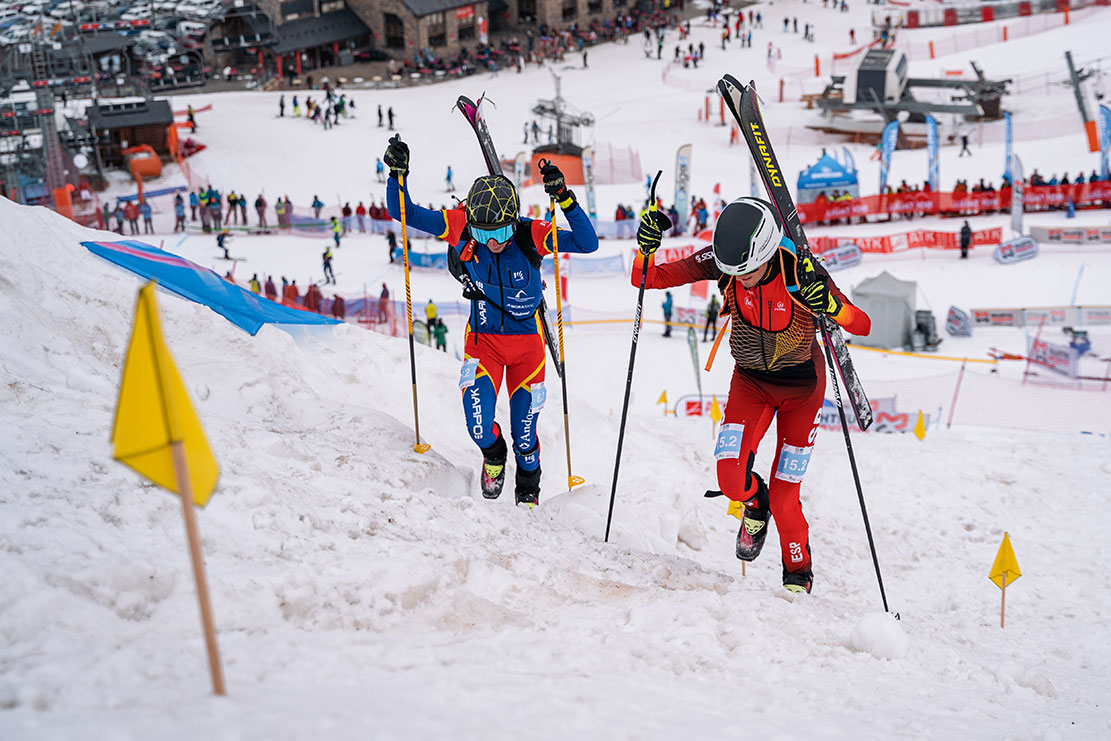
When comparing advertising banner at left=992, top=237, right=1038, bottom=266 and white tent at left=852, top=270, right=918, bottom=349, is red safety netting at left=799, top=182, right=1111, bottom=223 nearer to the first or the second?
advertising banner at left=992, top=237, right=1038, bottom=266

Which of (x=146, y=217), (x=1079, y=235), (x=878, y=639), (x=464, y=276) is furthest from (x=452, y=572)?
(x=146, y=217)

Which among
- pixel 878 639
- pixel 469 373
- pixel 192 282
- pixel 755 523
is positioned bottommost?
pixel 878 639

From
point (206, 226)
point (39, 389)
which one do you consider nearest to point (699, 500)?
point (39, 389)

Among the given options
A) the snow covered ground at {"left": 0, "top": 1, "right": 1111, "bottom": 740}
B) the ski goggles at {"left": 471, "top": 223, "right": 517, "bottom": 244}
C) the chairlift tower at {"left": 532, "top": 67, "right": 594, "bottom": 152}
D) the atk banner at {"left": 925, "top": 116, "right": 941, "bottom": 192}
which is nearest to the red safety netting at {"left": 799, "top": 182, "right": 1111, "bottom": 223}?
the atk banner at {"left": 925, "top": 116, "right": 941, "bottom": 192}

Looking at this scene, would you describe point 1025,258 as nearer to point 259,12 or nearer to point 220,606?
point 220,606

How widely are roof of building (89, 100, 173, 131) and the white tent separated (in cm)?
2820

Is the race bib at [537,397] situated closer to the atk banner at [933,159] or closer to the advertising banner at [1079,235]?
the advertising banner at [1079,235]

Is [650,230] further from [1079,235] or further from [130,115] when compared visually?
[130,115]

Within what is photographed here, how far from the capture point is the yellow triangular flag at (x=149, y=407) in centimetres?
360

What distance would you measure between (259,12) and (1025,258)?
38.9 metres

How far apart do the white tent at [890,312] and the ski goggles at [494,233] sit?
45.9 ft

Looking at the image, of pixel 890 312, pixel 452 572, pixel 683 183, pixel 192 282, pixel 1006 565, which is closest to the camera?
pixel 452 572

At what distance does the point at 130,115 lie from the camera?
39.3m

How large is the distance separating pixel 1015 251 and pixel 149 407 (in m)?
25.3
